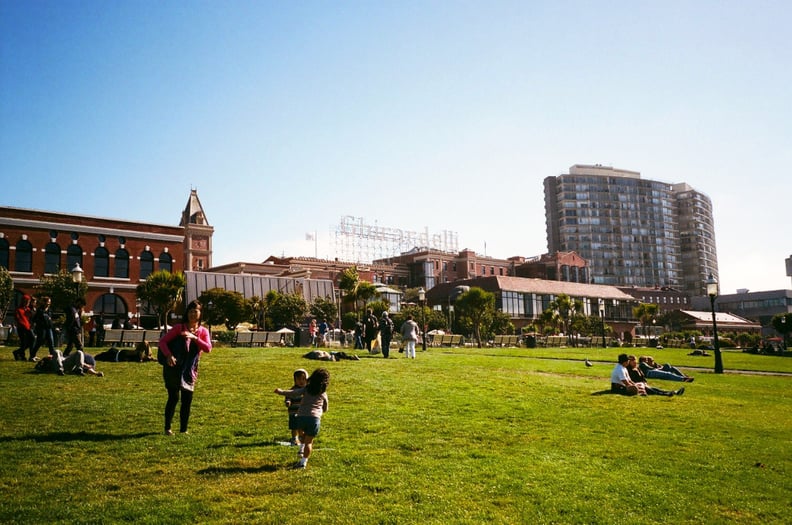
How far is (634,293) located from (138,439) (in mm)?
137914

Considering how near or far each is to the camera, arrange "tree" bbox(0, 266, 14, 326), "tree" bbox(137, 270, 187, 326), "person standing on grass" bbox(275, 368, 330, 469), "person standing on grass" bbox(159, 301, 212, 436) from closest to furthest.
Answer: "person standing on grass" bbox(275, 368, 330, 469) → "person standing on grass" bbox(159, 301, 212, 436) → "tree" bbox(0, 266, 14, 326) → "tree" bbox(137, 270, 187, 326)

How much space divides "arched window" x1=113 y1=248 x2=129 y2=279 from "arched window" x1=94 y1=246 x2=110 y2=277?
85 cm

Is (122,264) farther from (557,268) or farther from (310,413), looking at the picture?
(557,268)

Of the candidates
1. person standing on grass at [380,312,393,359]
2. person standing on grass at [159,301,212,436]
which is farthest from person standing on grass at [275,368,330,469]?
person standing on grass at [380,312,393,359]

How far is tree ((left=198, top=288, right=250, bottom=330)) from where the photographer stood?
188ft

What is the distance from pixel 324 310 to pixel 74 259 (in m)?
27.0

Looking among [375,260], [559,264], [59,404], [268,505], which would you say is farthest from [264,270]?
[268,505]

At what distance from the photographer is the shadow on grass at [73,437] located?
8773mm

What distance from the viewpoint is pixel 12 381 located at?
14.5m

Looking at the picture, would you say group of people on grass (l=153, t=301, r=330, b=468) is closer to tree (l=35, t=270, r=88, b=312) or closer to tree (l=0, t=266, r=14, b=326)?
tree (l=35, t=270, r=88, b=312)

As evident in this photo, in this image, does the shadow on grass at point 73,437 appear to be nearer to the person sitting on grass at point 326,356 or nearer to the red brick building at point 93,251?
the person sitting on grass at point 326,356

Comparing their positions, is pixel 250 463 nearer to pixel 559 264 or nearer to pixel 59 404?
pixel 59 404

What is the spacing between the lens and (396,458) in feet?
27.3

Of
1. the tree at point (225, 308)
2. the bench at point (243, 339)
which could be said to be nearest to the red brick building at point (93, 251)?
the tree at point (225, 308)
